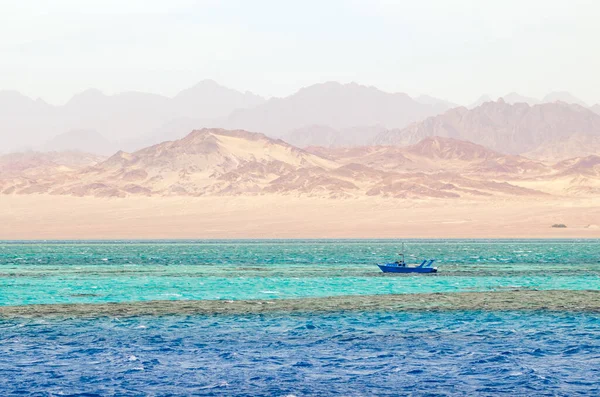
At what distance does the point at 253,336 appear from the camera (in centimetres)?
4041

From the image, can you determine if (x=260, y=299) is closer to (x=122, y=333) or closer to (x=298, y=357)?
(x=122, y=333)

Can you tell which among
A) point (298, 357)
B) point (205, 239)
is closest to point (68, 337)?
point (298, 357)

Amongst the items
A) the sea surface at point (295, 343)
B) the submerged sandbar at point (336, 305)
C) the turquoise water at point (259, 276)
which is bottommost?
the sea surface at point (295, 343)

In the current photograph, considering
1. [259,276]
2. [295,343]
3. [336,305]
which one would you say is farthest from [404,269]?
[295,343]

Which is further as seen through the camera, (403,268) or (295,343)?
(403,268)

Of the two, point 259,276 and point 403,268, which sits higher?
point 403,268

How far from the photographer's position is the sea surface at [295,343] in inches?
1205

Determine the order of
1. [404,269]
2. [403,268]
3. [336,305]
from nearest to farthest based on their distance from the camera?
[336,305], [403,268], [404,269]

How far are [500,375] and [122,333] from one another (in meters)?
17.3

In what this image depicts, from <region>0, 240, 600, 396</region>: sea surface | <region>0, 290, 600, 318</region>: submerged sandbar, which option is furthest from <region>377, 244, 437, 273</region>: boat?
<region>0, 290, 600, 318</region>: submerged sandbar

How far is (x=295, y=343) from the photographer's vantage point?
3847 cm

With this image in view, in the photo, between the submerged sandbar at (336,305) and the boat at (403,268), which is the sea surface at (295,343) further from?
the boat at (403,268)

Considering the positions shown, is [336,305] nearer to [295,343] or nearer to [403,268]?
[295,343]

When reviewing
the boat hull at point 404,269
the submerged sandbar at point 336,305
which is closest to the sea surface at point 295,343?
the submerged sandbar at point 336,305
